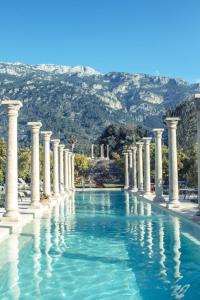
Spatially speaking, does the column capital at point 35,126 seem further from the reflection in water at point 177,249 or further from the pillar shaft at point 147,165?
the pillar shaft at point 147,165

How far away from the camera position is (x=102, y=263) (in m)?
11.8

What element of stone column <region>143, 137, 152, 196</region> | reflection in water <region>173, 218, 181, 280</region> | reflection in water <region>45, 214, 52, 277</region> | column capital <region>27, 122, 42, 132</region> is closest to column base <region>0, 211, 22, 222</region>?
reflection in water <region>45, 214, 52, 277</region>

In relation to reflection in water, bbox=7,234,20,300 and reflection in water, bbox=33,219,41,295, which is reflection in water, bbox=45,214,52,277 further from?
reflection in water, bbox=7,234,20,300

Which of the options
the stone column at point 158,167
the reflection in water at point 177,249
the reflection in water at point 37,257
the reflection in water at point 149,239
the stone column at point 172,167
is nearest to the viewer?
the reflection in water at point 37,257

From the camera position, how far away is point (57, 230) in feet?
61.6

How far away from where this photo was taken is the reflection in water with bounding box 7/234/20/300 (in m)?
9.24

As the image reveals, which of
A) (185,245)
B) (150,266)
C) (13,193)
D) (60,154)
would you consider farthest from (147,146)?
(150,266)

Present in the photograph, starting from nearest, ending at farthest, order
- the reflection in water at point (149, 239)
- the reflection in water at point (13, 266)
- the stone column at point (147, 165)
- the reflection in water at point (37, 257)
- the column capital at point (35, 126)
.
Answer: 1. the reflection in water at point (13, 266)
2. the reflection in water at point (37, 257)
3. the reflection in water at point (149, 239)
4. the column capital at point (35, 126)
5. the stone column at point (147, 165)

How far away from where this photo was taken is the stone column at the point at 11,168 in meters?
19.8

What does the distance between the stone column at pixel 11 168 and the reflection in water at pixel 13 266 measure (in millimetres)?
3472

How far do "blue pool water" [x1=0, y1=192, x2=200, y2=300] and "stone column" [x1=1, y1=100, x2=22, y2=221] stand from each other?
1005mm

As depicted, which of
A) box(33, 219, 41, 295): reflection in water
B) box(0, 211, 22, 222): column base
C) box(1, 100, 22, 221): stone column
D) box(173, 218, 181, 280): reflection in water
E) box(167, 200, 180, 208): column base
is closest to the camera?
box(33, 219, 41, 295): reflection in water

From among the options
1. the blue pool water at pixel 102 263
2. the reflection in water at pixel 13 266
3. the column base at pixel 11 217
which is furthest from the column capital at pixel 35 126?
the reflection in water at pixel 13 266

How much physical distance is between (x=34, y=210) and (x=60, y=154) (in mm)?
22544
